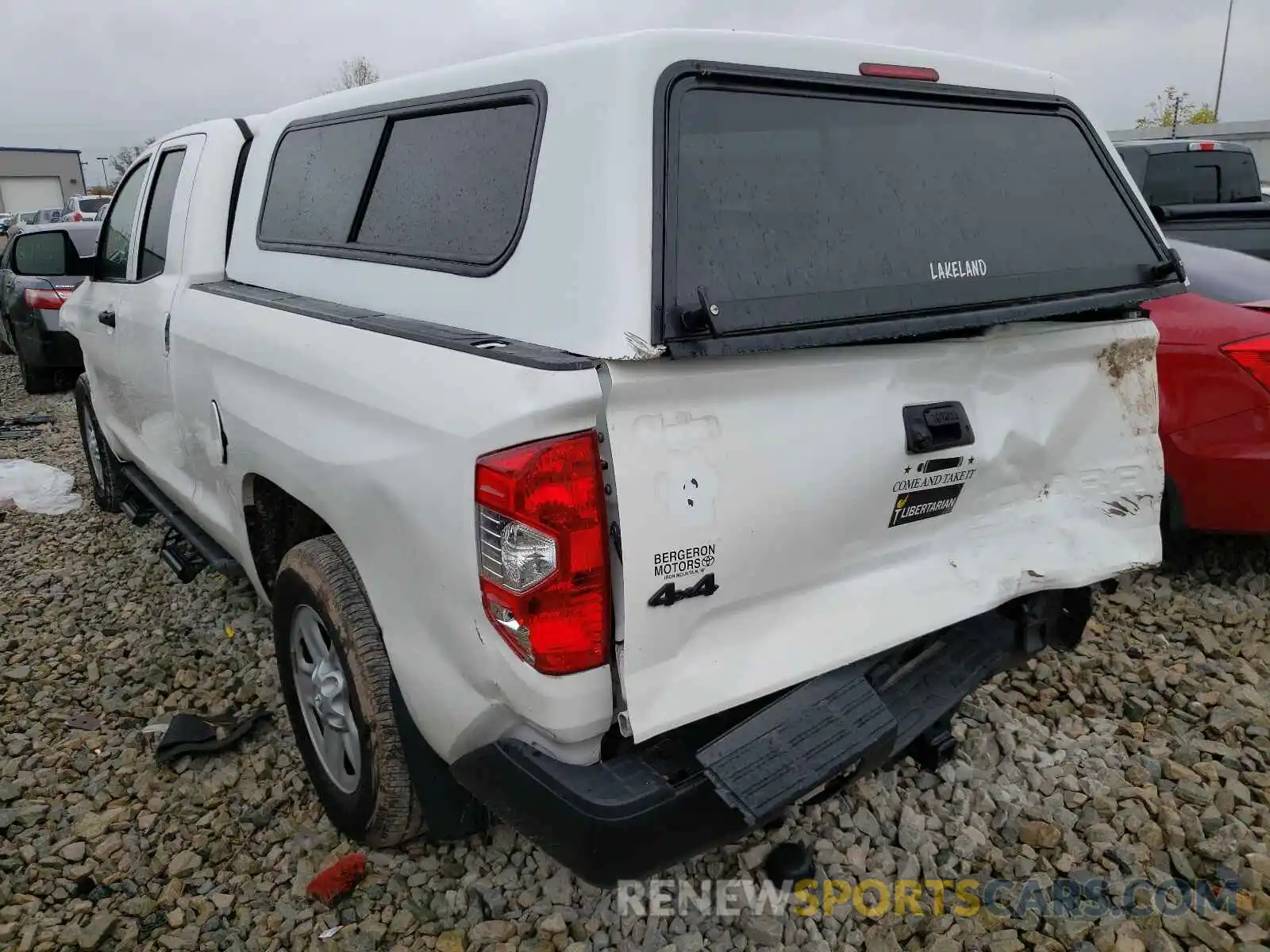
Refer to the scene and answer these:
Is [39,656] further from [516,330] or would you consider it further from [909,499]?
[909,499]

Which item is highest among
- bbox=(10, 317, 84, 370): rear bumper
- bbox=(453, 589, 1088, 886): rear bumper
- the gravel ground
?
bbox=(453, 589, 1088, 886): rear bumper

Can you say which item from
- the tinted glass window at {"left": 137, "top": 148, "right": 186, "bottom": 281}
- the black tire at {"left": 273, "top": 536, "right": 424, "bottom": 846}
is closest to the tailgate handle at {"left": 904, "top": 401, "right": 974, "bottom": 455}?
the black tire at {"left": 273, "top": 536, "right": 424, "bottom": 846}

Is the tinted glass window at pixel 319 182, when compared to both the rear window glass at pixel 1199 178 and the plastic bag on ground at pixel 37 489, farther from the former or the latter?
the rear window glass at pixel 1199 178

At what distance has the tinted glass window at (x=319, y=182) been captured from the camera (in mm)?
2869

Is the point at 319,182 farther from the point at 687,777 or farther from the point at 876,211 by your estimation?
the point at 687,777

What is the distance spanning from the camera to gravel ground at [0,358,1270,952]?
2.41m

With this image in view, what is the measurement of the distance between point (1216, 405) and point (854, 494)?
8.21ft

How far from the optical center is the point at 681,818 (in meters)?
1.82

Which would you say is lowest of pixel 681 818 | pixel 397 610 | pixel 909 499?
pixel 681 818

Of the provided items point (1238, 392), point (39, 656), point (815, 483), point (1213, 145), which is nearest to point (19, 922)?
point (39, 656)

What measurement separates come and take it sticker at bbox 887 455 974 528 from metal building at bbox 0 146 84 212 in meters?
72.6

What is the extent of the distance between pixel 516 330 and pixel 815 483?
715 millimetres

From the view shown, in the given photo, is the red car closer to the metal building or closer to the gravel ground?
the gravel ground

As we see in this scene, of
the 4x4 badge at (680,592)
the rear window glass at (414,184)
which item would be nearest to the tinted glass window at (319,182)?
the rear window glass at (414,184)
